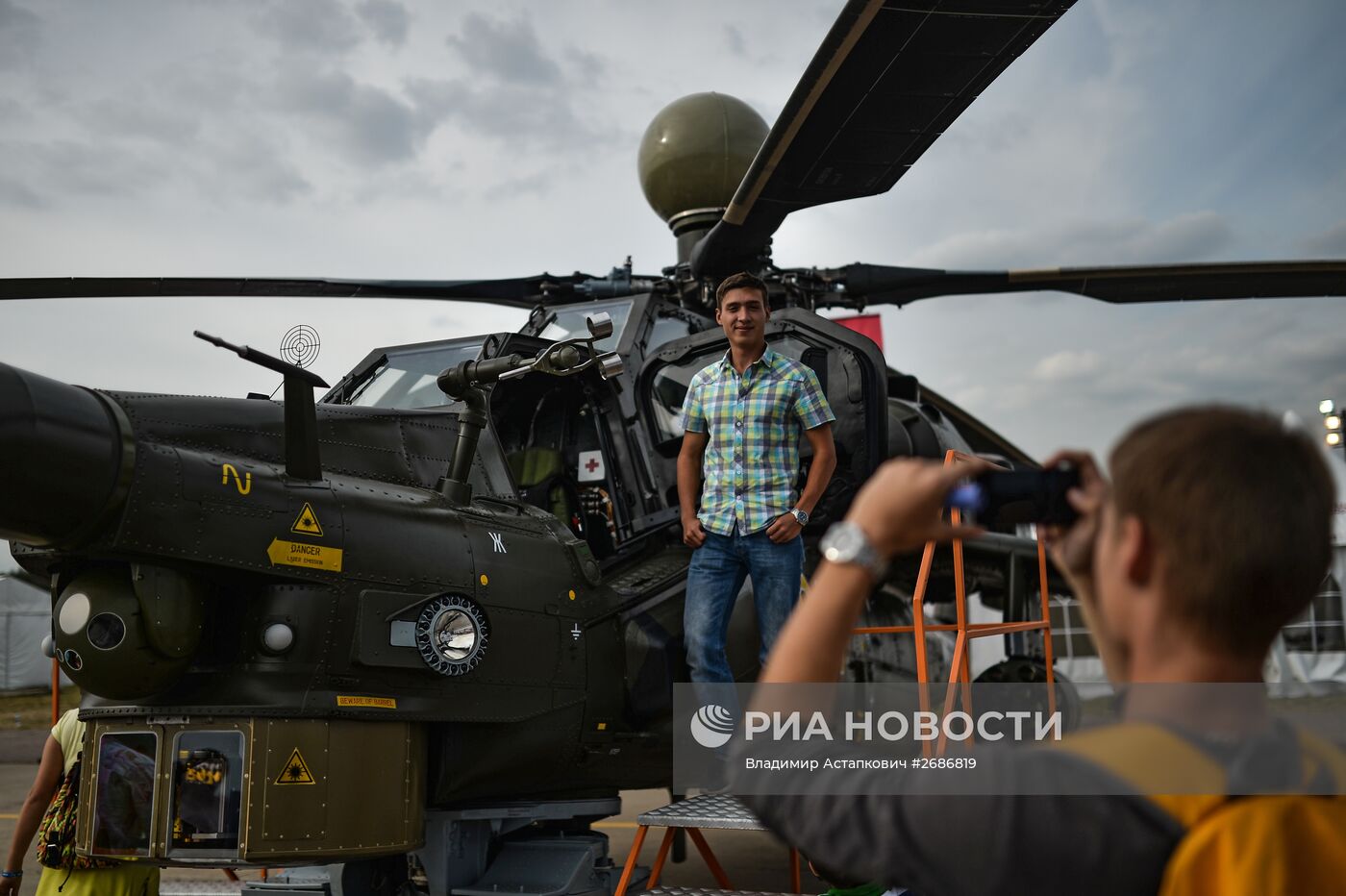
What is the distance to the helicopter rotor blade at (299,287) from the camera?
20.9 ft

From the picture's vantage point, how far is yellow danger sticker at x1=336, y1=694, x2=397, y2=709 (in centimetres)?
406

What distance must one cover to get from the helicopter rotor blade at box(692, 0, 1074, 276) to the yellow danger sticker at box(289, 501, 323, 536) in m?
2.23

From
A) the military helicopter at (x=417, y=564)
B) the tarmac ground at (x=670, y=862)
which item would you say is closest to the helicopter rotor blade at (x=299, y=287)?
the military helicopter at (x=417, y=564)

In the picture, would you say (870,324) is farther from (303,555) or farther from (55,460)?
(55,460)

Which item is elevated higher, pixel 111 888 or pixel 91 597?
pixel 91 597

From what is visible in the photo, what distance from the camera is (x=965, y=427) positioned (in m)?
9.85

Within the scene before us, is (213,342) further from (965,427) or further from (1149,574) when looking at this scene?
(965,427)

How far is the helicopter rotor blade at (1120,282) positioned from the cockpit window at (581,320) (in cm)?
150

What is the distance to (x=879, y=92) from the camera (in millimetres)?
4086

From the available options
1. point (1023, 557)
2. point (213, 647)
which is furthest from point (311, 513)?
point (1023, 557)

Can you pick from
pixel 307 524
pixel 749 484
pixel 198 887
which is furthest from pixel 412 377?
pixel 198 887

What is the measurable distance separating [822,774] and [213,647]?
3.36 metres

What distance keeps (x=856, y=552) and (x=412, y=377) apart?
5.34 metres

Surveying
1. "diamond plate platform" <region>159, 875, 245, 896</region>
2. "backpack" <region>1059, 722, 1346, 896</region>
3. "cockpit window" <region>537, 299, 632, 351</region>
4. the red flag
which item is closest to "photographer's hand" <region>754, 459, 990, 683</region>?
"backpack" <region>1059, 722, 1346, 896</region>
